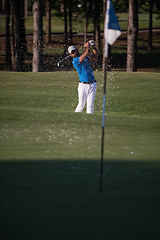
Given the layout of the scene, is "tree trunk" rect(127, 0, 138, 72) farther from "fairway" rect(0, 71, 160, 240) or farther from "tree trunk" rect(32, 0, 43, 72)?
"fairway" rect(0, 71, 160, 240)

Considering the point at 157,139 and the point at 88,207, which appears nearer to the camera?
the point at 88,207

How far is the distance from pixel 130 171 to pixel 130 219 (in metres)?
1.90

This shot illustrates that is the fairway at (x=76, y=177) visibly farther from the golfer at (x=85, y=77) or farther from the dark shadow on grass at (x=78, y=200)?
the golfer at (x=85, y=77)

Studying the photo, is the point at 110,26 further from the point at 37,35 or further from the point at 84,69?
the point at 37,35

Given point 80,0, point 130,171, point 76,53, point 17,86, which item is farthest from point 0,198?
point 80,0

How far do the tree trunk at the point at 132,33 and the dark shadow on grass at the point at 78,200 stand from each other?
60.3 feet

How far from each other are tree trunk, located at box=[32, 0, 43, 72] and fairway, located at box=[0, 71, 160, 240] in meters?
13.2

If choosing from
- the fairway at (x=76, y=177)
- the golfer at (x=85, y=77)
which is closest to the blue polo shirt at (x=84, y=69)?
the golfer at (x=85, y=77)

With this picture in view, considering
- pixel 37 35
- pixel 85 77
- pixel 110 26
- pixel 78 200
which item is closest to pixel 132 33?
pixel 37 35

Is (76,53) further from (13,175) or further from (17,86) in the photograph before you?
(13,175)

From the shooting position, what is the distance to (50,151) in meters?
7.91

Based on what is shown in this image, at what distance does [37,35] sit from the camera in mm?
24703

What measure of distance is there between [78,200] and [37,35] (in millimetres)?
20090

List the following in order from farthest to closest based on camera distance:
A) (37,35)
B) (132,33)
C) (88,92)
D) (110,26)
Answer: (132,33) → (37,35) → (88,92) → (110,26)
